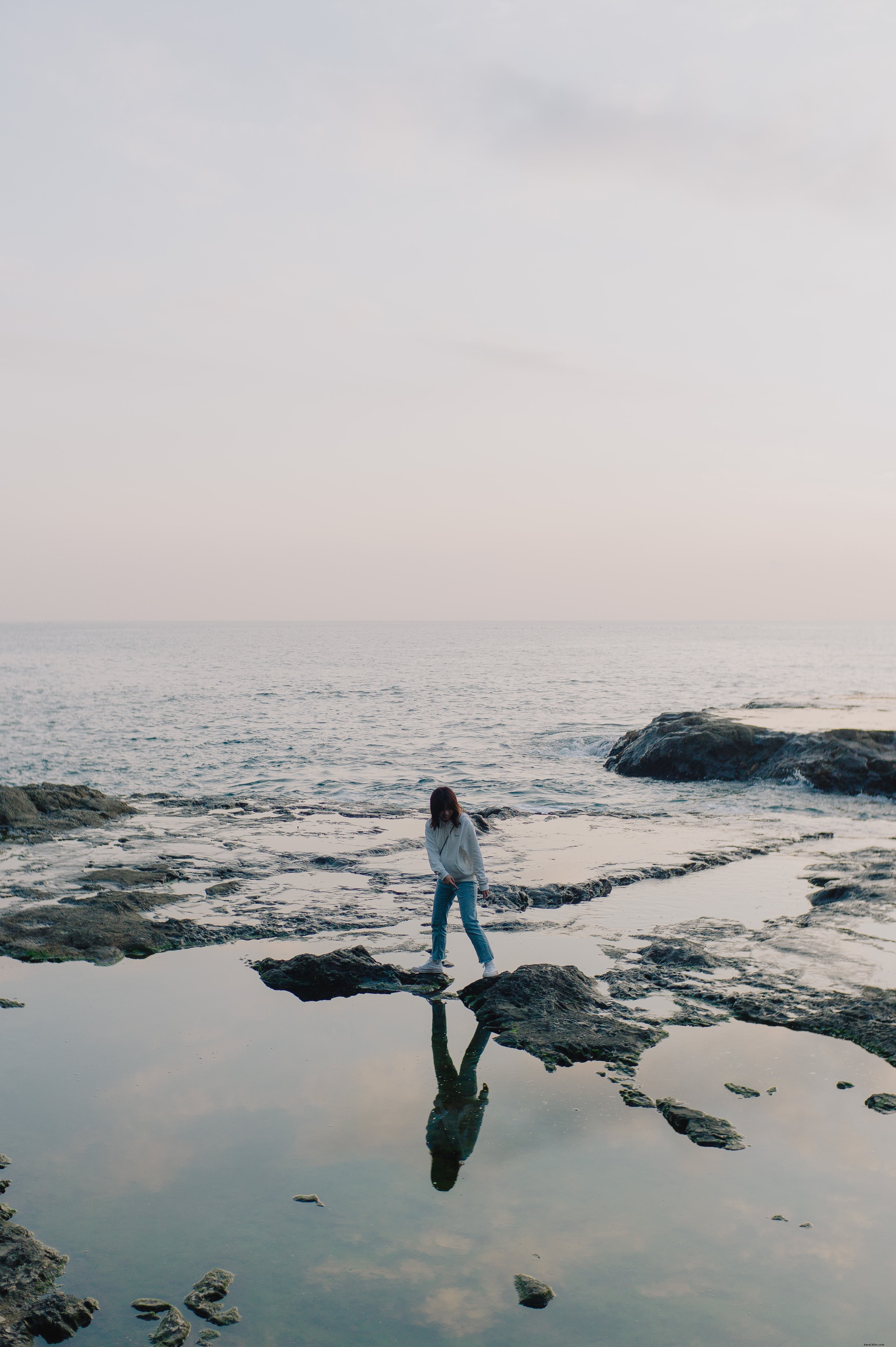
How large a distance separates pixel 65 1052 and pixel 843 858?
12533 millimetres

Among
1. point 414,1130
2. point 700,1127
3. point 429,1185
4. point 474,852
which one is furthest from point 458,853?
point 429,1185

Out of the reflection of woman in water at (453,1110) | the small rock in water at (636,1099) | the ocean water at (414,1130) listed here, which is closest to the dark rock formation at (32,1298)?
the ocean water at (414,1130)

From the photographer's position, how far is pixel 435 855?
10.0 meters

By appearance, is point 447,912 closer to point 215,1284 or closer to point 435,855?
point 435,855

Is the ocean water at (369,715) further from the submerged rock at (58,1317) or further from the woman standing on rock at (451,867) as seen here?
the submerged rock at (58,1317)

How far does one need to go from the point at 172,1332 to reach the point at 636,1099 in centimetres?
386

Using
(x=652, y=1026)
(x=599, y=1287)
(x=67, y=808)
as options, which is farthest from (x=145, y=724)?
(x=599, y=1287)

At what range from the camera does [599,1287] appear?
16.4 ft

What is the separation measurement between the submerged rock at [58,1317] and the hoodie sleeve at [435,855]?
18.2ft

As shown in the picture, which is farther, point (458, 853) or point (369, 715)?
point (369, 715)

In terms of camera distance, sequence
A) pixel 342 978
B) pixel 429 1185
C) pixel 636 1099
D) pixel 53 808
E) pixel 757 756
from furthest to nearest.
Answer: pixel 757 756 < pixel 53 808 < pixel 342 978 < pixel 636 1099 < pixel 429 1185

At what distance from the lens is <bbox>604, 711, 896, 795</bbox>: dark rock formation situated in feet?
73.7

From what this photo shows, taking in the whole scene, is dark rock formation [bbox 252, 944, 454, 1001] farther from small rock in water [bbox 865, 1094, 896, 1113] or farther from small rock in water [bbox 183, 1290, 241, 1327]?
small rock in water [bbox 183, 1290, 241, 1327]

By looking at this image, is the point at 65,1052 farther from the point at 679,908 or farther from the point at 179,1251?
the point at 679,908
